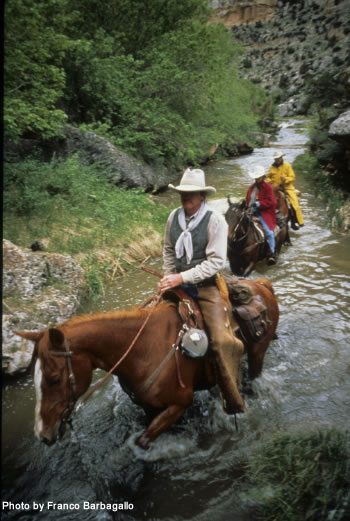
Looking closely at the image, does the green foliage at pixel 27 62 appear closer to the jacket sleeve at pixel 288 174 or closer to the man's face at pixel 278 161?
the man's face at pixel 278 161

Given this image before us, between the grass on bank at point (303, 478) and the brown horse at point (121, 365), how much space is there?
2.77 feet

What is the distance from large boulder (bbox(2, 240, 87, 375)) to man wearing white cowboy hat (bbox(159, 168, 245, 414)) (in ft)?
7.56

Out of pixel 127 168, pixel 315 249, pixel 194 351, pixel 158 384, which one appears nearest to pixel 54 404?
pixel 158 384

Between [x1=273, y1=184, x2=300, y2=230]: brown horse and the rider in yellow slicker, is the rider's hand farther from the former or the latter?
the rider in yellow slicker

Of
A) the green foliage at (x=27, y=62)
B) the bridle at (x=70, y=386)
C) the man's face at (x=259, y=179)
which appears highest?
the green foliage at (x=27, y=62)

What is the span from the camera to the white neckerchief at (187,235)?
3.19m

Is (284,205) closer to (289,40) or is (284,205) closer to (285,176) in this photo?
(285,176)

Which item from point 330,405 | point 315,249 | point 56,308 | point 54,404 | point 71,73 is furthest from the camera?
point 71,73

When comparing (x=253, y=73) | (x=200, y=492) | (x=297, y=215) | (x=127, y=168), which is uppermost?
(x=253, y=73)

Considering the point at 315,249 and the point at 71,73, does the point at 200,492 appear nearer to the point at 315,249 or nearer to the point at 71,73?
the point at 315,249

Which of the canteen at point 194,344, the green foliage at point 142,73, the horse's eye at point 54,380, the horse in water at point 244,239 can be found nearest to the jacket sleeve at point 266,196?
the horse in water at point 244,239

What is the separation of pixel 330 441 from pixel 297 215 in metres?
6.95

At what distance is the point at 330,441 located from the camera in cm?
299

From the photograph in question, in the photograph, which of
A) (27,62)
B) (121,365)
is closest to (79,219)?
(27,62)
